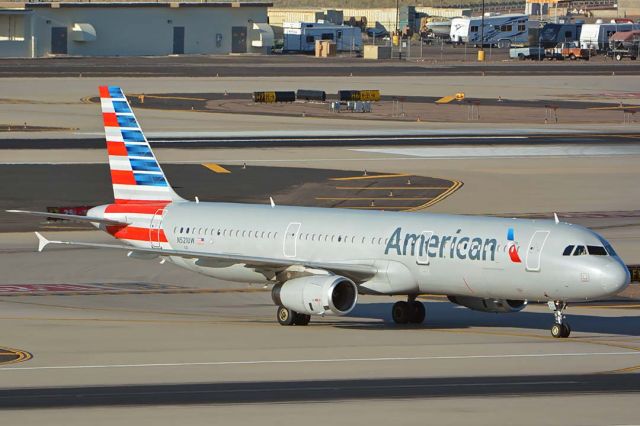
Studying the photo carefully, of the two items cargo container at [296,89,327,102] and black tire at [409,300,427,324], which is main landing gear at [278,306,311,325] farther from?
cargo container at [296,89,327,102]

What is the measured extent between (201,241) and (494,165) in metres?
52.6

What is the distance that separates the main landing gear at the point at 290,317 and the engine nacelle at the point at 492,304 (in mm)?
5407

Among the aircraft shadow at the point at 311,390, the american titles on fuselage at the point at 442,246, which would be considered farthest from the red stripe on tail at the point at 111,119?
the aircraft shadow at the point at 311,390

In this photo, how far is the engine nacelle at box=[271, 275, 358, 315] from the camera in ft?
151

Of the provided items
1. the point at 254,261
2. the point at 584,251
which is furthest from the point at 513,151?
the point at 584,251

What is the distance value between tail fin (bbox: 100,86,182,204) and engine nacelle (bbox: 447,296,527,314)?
13896 mm

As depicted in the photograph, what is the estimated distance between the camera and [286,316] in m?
48.8

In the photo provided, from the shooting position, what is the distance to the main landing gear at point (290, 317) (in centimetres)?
4862

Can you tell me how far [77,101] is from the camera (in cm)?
15500

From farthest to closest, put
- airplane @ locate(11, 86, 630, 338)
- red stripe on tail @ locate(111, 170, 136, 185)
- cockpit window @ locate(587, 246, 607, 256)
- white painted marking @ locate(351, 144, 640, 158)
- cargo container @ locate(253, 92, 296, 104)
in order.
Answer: cargo container @ locate(253, 92, 296, 104)
white painted marking @ locate(351, 144, 640, 158)
red stripe on tail @ locate(111, 170, 136, 185)
airplane @ locate(11, 86, 630, 338)
cockpit window @ locate(587, 246, 607, 256)

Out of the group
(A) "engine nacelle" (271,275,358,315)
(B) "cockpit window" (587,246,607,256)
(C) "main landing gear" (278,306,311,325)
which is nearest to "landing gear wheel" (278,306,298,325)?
(C) "main landing gear" (278,306,311,325)

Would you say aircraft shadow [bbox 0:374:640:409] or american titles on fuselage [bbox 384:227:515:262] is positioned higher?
american titles on fuselage [bbox 384:227:515:262]

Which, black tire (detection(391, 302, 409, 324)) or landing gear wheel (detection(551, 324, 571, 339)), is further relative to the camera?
Answer: black tire (detection(391, 302, 409, 324))

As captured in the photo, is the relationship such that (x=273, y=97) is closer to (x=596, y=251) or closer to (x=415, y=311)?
(x=415, y=311)
